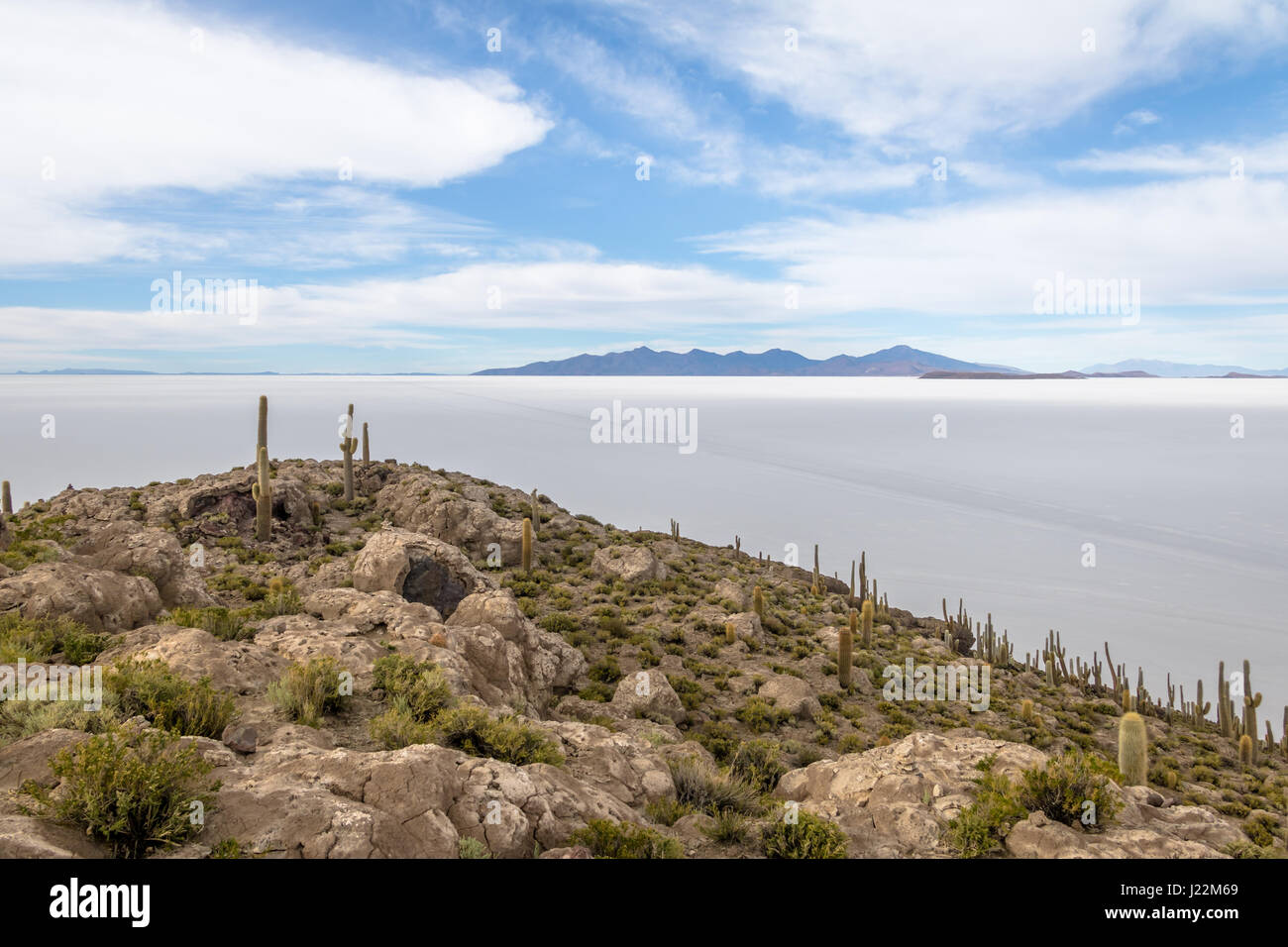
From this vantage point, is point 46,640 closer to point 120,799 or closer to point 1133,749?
point 120,799

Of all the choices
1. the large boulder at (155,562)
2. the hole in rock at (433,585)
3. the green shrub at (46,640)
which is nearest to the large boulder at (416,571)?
the hole in rock at (433,585)

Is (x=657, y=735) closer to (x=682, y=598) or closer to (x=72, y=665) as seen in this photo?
(x=72, y=665)

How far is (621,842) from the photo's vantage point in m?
6.86

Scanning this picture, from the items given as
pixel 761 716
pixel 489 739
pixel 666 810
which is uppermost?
pixel 489 739

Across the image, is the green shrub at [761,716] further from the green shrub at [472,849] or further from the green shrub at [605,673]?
the green shrub at [472,849]

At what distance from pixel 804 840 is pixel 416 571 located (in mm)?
14764

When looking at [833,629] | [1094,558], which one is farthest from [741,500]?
[833,629]

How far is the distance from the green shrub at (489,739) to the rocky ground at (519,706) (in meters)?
0.09

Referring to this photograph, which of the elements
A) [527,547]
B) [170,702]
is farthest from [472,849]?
[527,547]

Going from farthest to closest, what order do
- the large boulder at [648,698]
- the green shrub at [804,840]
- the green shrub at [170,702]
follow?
the large boulder at [648,698] → the green shrub at [170,702] → the green shrub at [804,840]

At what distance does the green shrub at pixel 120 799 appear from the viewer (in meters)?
5.67

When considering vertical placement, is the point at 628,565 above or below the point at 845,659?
above

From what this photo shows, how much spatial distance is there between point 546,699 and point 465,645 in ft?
9.73

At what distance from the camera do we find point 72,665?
10195 millimetres
